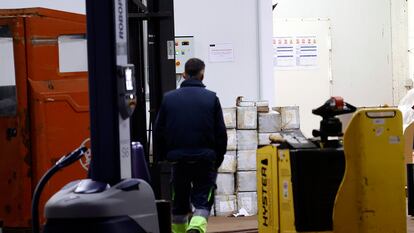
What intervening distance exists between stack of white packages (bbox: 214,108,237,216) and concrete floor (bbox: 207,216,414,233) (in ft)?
0.73

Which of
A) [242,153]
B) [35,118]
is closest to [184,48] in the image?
[242,153]

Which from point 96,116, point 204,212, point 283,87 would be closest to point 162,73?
point 204,212

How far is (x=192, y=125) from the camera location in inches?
220

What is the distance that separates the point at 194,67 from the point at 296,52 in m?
6.94

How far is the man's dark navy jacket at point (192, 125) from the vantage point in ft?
18.3

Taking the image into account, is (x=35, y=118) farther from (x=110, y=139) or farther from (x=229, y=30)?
(x=229, y=30)

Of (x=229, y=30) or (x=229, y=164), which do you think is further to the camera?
(x=229, y=30)

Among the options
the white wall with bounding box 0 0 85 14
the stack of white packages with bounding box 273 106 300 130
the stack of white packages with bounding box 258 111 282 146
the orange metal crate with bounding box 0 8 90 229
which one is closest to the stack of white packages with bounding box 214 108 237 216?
the stack of white packages with bounding box 258 111 282 146

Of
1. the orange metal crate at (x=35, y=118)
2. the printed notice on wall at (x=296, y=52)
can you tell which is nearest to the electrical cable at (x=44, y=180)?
the orange metal crate at (x=35, y=118)

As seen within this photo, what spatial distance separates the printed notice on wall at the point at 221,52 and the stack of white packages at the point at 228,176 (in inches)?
44.4

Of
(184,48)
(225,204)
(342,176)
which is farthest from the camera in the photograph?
(184,48)

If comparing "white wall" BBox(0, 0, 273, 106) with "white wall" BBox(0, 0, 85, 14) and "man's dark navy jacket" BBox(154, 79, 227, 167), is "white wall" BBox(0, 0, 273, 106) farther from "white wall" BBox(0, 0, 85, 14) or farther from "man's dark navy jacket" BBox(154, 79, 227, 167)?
"man's dark navy jacket" BBox(154, 79, 227, 167)

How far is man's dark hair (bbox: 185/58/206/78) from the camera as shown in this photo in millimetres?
5730

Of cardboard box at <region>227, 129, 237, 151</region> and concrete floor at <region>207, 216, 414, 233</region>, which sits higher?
cardboard box at <region>227, 129, 237, 151</region>
